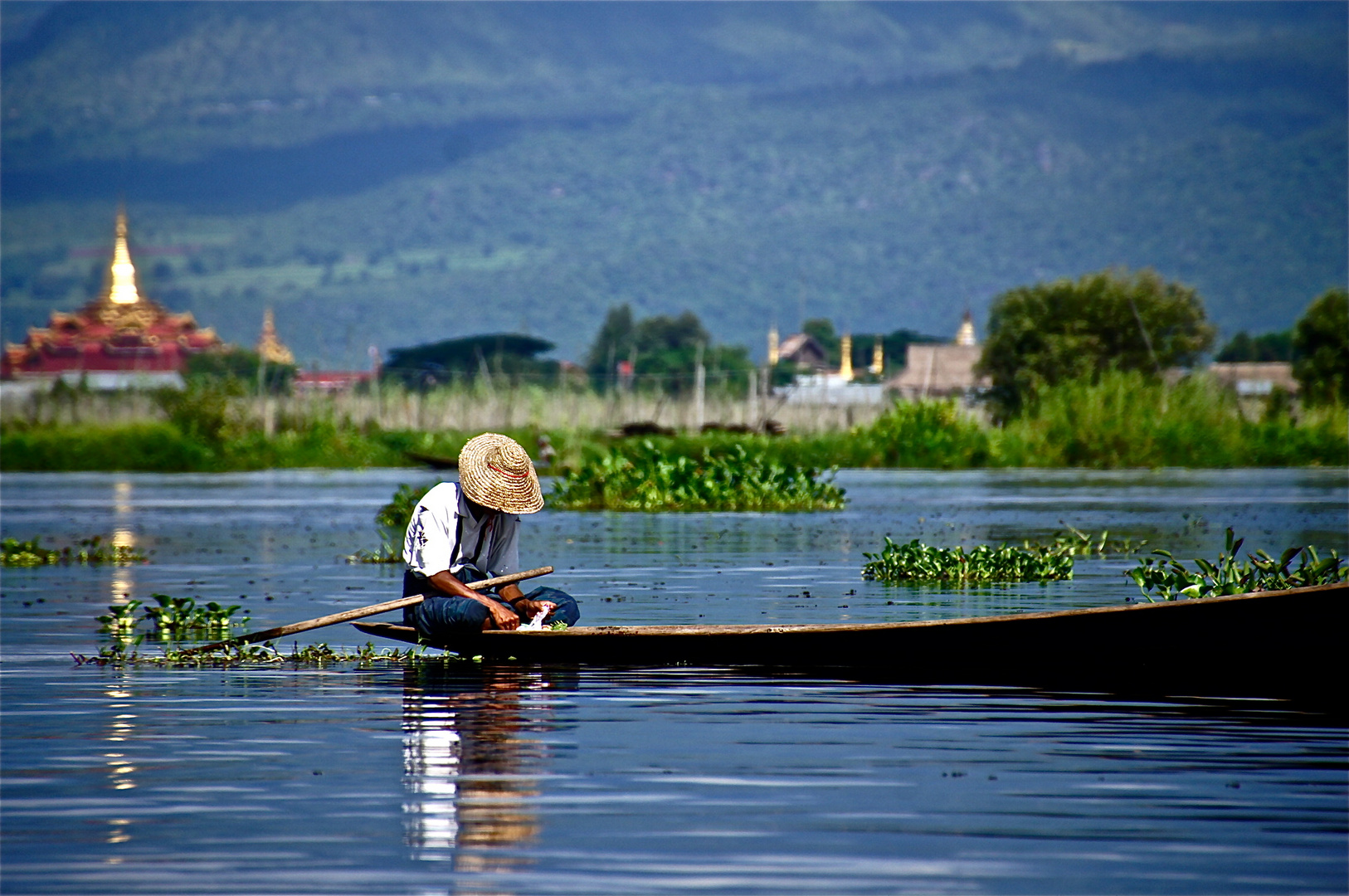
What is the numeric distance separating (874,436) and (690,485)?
16337 millimetres

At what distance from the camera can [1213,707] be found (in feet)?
29.9

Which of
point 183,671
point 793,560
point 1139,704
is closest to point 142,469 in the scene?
point 793,560

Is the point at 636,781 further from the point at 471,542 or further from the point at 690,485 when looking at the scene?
the point at 690,485

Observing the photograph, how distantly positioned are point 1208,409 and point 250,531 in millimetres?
24578

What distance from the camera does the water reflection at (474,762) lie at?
6492 mm

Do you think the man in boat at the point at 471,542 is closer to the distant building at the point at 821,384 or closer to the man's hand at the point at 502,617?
the man's hand at the point at 502,617

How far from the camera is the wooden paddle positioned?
33.8 ft

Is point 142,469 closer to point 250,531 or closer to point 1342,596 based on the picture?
point 250,531

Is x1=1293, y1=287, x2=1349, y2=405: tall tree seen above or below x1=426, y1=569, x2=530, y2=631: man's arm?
above

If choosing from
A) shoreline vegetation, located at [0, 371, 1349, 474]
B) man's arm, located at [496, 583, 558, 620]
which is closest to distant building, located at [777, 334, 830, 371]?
shoreline vegetation, located at [0, 371, 1349, 474]

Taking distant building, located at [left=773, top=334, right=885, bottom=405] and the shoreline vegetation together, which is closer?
the shoreline vegetation

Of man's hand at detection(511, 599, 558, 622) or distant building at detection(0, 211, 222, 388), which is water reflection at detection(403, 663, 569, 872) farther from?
distant building at detection(0, 211, 222, 388)

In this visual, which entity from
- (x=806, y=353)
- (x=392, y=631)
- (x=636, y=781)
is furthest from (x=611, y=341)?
(x=636, y=781)

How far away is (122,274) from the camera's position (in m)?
138
